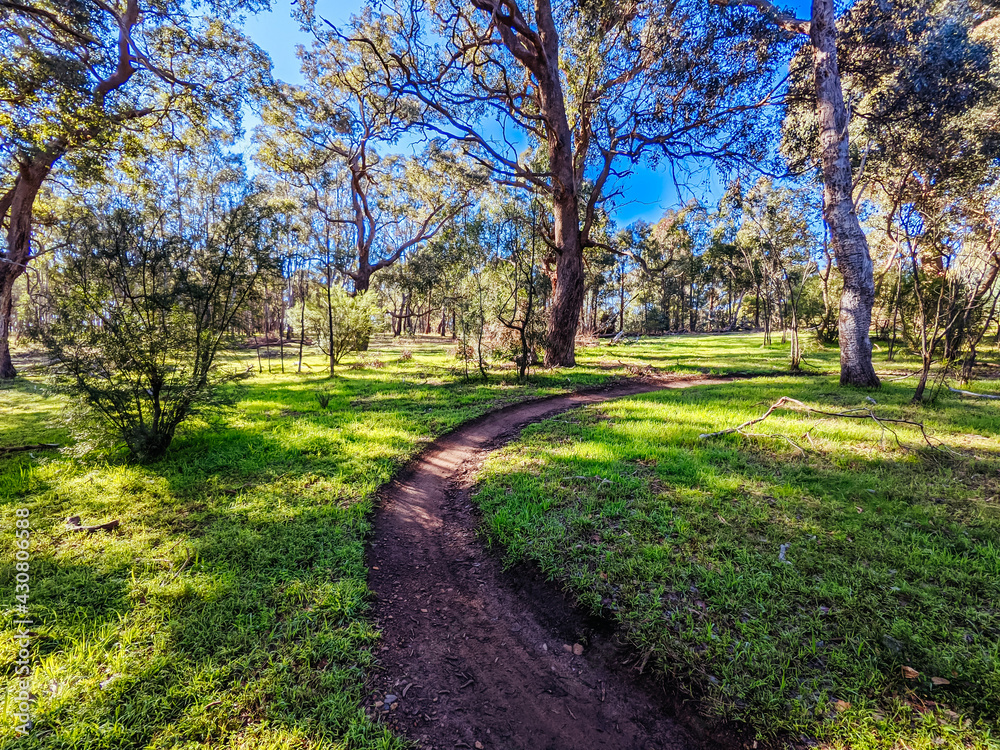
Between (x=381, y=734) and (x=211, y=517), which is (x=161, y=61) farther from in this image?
(x=381, y=734)

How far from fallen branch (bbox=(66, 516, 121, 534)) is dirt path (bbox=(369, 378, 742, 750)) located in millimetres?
2588

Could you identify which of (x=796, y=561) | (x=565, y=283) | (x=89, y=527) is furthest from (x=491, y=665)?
(x=565, y=283)

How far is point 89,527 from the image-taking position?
11.5ft

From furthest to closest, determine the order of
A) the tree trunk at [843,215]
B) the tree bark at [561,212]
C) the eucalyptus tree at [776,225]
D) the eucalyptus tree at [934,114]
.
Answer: the eucalyptus tree at [776,225]
the tree bark at [561,212]
the eucalyptus tree at [934,114]
the tree trunk at [843,215]

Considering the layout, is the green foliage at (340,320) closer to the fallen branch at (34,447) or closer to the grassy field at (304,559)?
the grassy field at (304,559)

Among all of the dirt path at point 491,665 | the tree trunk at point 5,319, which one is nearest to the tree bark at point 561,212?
the dirt path at point 491,665

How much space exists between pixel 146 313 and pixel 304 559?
460 cm

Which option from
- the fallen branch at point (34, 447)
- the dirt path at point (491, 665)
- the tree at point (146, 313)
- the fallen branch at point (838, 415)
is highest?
the tree at point (146, 313)

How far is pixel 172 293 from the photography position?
5.25 meters

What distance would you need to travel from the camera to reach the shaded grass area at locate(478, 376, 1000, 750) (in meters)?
1.99

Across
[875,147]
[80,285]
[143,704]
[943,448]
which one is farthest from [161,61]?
[875,147]

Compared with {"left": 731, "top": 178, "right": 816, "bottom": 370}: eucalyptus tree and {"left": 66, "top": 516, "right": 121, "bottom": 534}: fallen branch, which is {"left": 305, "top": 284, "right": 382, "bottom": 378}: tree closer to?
{"left": 66, "top": 516, "right": 121, "bottom": 534}: fallen branch

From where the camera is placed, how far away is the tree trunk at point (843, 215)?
8.21 m

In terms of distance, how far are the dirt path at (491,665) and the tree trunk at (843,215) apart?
9897 mm
